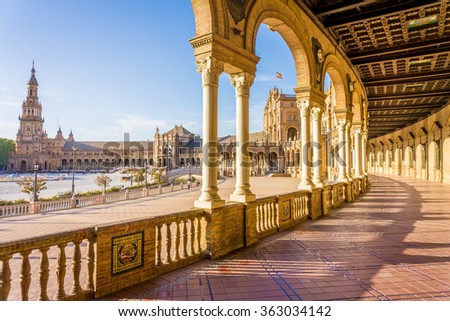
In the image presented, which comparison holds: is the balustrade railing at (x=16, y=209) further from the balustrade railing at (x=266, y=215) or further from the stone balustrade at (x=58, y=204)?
the balustrade railing at (x=266, y=215)

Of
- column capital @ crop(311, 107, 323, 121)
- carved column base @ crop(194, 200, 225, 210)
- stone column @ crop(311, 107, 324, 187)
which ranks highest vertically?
column capital @ crop(311, 107, 323, 121)

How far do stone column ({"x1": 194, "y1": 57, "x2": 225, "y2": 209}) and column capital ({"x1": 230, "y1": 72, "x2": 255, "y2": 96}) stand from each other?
3.04 ft

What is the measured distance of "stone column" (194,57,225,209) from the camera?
597 cm

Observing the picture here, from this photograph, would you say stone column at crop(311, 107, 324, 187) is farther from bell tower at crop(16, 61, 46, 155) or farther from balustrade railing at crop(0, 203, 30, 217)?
bell tower at crop(16, 61, 46, 155)

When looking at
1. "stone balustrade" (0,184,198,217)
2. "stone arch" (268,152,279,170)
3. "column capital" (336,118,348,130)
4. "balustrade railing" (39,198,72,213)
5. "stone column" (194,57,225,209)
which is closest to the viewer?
"stone column" (194,57,225,209)

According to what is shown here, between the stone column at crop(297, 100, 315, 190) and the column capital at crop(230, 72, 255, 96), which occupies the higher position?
the column capital at crop(230, 72, 255, 96)

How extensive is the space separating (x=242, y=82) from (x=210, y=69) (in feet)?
3.92

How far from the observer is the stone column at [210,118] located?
19.6ft

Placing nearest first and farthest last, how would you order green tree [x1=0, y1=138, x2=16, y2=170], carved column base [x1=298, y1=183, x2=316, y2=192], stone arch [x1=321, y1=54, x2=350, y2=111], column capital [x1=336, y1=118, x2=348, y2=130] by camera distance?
carved column base [x1=298, y1=183, x2=316, y2=192]
stone arch [x1=321, y1=54, x2=350, y2=111]
column capital [x1=336, y1=118, x2=348, y2=130]
green tree [x1=0, y1=138, x2=16, y2=170]

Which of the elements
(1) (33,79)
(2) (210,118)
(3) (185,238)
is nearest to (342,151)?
(2) (210,118)

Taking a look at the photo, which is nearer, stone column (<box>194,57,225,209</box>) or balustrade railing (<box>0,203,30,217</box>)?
stone column (<box>194,57,225,209</box>)

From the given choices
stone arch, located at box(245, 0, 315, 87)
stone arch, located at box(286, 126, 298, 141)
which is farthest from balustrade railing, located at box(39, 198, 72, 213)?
→ stone arch, located at box(286, 126, 298, 141)

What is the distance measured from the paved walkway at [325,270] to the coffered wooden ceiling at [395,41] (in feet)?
23.9

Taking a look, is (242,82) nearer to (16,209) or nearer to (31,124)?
(16,209)
